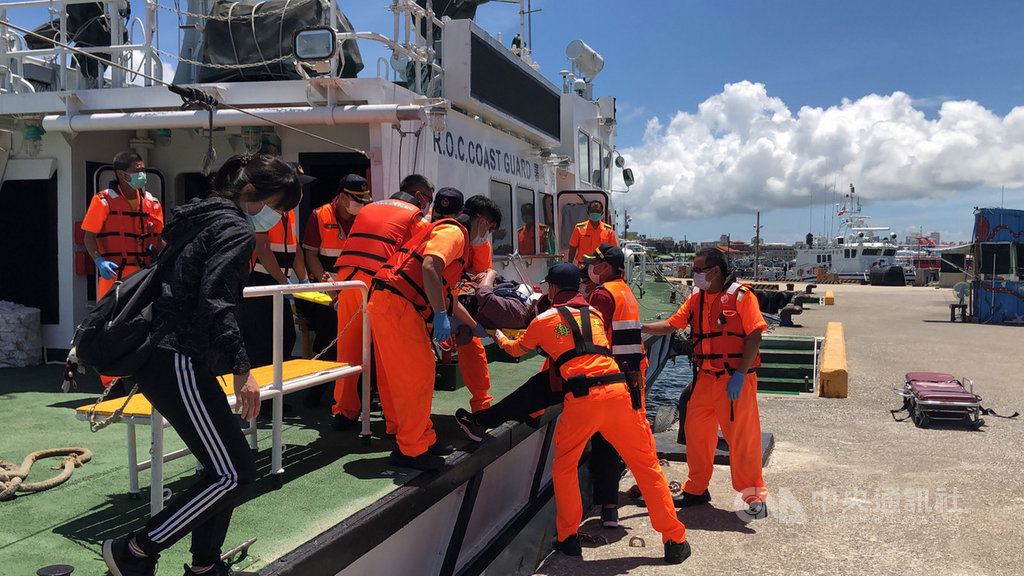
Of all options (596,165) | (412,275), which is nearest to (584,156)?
(596,165)

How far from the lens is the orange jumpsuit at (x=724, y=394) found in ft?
15.9

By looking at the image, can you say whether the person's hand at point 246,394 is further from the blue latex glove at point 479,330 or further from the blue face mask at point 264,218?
the blue latex glove at point 479,330

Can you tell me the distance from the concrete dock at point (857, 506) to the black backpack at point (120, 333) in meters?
2.91

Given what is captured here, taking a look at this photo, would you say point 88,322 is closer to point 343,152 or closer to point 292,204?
point 292,204

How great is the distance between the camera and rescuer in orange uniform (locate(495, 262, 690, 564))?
404cm

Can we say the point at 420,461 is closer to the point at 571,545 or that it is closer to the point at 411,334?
the point at 411,334

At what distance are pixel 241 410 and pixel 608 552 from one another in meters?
2.95

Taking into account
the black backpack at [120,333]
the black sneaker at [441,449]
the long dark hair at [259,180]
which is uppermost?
the long dark hair at [259,180]

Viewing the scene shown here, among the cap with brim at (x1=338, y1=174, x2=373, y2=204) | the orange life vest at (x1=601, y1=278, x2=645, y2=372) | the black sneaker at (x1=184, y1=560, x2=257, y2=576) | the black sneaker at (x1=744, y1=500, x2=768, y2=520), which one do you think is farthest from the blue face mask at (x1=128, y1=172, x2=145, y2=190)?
the black sneaker at (x1=744, y1=500, x2=768, y2=520)

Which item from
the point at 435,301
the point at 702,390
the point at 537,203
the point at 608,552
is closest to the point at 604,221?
the point at 537,203

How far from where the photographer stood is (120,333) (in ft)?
7.30

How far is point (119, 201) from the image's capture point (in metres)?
5.32

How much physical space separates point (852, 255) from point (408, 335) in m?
58.3

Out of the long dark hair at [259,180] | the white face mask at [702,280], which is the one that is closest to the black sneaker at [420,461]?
the long dark hair at [259,180]
